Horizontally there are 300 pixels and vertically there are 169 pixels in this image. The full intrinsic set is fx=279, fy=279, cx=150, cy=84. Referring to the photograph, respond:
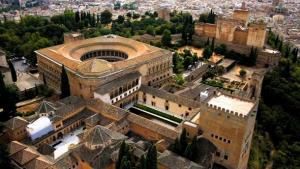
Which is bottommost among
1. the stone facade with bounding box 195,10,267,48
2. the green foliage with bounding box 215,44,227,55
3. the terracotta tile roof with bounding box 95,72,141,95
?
the terracotta tile roof with bounding box 95,72,141,95

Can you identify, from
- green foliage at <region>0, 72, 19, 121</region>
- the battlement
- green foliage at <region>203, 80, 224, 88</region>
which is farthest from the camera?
green foliage at <region>203, 80, 224, 88</region>

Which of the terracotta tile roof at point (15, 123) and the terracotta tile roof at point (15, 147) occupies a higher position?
the terracotta tile roof at point (15, 123)

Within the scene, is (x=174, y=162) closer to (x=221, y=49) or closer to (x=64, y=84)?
(x=64, y=84)

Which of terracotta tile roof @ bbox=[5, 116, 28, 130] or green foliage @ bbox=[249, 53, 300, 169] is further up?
terracotta tile roof @ bbox=[5, 116, 28, 130]

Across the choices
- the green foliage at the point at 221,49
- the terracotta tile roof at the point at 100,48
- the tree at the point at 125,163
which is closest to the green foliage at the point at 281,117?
the green foliage at the point at 221,49

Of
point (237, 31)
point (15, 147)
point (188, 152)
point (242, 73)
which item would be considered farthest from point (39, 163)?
point (237, 31)

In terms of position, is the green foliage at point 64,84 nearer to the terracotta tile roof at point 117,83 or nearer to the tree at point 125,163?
the terracotta tile roof at point 117,83

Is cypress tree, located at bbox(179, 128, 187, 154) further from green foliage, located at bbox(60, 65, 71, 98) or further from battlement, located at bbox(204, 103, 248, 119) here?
green foliage, located at bbox(60, 65, 71, 98)

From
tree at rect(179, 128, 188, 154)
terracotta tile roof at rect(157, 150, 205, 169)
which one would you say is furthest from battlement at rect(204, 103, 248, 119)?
terracotta tile roof at rect(157, 150, 205, 169)

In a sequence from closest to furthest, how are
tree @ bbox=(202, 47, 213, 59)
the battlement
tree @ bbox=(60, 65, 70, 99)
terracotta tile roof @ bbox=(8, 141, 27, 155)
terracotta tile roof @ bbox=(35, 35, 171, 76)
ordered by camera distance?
the battlement, terracotta tile roof @ bbox=(8, 141, 27, 155), tree @ bbox=(60, 65, 70, 99), terracotta tile roof @ bbox=(35, 35, 171, 76), tree @ bbox=(202, 47, 213, 59)

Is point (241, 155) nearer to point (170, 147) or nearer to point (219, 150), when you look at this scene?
point (219, 150)

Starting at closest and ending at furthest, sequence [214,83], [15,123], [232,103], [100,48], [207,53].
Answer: [232,103], [15,123], [214,83], [100,48], [207,53]
